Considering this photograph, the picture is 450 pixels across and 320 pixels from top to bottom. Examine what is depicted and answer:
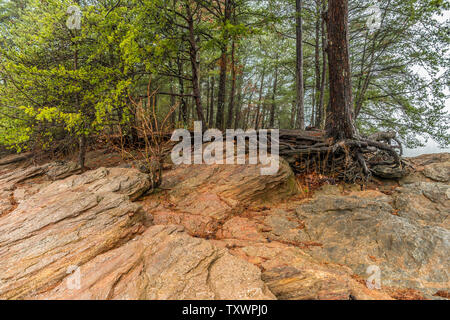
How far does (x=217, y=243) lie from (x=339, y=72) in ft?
18.7

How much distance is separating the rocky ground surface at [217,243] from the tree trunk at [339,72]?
Answer: 2290 millimetres

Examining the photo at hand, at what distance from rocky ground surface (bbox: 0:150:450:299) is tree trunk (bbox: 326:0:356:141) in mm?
2290

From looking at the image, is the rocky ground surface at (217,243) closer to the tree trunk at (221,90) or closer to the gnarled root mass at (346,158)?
the gnarled root mass at (346,158)

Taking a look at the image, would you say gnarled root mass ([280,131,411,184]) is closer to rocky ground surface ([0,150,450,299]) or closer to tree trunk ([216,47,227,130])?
rocky ground surface ([0,150,450,299])

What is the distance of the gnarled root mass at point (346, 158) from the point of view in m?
5.14

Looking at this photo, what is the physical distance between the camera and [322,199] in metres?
3.84

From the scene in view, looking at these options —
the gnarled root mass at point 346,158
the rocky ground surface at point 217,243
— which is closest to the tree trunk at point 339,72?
the gnarled root mass at point 346,158

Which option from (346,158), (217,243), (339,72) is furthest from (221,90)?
(217,243)

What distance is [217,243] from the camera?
261 centimetres

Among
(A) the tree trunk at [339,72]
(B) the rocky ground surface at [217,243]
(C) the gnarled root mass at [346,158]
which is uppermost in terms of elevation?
(A) the tree trunk at [339,72]
